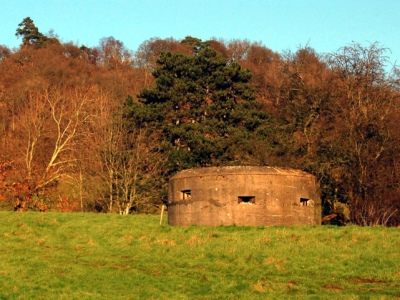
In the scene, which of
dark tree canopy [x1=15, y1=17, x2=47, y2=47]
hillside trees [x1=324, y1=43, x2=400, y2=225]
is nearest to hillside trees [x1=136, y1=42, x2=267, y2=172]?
hillside trees [x1=324, y1=43, x2=400, y2=225]

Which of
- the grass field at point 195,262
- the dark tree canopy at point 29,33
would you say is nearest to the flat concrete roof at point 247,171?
the grass field at point 195,262

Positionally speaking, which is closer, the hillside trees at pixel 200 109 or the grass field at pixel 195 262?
the grass field at pixel 195 262

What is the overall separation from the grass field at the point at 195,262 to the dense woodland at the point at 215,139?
A: 9458 mm

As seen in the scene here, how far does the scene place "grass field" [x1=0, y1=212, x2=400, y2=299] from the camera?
1371 cm

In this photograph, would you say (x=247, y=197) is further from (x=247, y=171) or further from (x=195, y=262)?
(x=195, y=262)

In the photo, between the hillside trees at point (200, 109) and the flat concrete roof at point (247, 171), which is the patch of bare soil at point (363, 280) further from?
the hillside trees at point (200, 109)

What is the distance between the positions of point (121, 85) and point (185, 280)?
60457mm

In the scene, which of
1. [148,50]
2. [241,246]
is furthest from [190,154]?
[148,50]

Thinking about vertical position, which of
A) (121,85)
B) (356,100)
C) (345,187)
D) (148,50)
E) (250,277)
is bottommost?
(250,277)

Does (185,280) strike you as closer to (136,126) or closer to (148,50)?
(136,126)

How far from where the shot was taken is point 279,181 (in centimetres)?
2386

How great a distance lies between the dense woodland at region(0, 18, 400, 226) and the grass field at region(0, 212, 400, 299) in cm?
946

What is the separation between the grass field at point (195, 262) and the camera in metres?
13.7

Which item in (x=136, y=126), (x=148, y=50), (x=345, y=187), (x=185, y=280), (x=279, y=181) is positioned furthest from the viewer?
(x=148, y=50)
